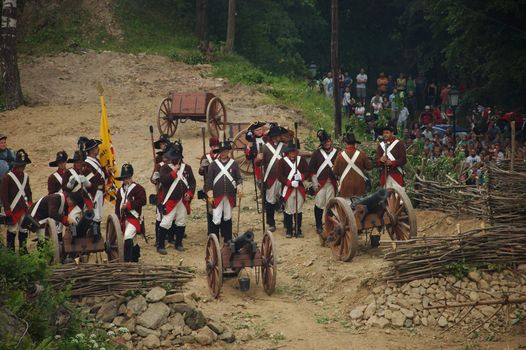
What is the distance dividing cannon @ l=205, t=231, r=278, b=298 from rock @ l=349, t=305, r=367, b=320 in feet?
4.17

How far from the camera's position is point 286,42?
38.8 metres

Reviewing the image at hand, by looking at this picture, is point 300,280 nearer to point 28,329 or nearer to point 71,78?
point 28,329

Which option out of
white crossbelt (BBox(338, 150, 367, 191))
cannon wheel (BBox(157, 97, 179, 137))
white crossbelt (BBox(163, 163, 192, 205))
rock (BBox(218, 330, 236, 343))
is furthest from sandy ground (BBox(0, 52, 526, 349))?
white crossbelt (BBox(338, 150, 367, 191))

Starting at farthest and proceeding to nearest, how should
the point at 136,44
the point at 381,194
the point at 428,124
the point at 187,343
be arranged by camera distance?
the point at 136,44
the point at 428,124
the point at 381,194
the point at 187,343

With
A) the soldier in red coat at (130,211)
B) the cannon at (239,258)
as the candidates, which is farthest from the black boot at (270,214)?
the cannon at (239,258)

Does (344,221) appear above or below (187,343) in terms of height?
above

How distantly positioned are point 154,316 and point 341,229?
386 centimetres

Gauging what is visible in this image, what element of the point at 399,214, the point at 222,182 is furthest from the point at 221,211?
the point at 399,214

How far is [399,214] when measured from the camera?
16656 millimetres

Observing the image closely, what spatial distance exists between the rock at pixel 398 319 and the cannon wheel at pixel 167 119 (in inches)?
520

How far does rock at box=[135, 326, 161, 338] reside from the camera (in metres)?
13.8

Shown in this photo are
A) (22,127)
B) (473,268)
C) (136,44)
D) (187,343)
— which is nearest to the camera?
(187,343)

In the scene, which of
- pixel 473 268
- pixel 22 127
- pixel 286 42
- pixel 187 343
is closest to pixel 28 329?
pixel 187 343

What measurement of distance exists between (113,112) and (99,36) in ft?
23.4
